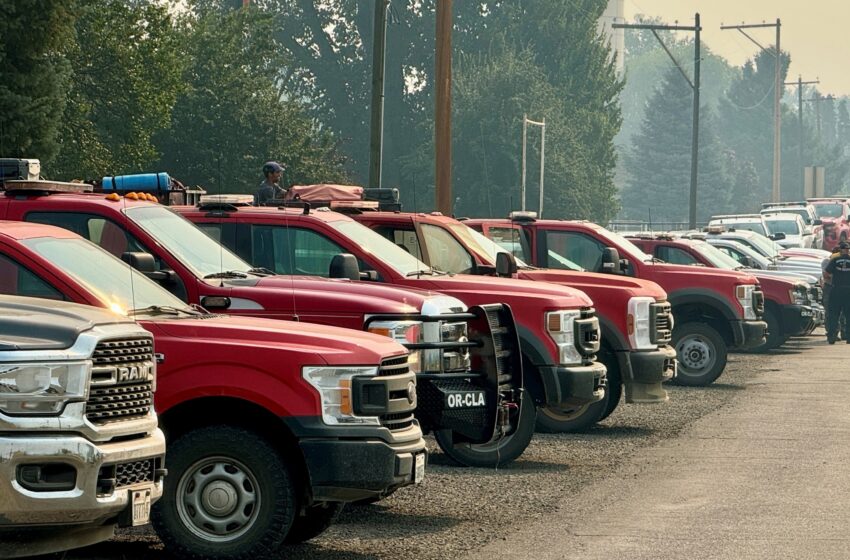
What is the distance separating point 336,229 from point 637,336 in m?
4.00

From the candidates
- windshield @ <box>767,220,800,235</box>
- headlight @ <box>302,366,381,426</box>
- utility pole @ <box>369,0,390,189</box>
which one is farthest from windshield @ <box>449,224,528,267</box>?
windshield @ <box>767,220,800,235</box>

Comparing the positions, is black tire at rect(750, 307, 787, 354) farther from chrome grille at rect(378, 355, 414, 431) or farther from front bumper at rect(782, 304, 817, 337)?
chrome grille at rect(378, 355, 414, 431)

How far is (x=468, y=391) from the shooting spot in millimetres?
11078

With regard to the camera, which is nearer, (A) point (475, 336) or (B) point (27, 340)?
(B) point (27, 340)

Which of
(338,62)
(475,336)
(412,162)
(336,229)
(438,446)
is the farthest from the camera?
(338,62)

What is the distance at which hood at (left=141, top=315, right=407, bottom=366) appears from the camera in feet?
29.4

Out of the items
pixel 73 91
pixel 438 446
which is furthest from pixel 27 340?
pixel 73 91

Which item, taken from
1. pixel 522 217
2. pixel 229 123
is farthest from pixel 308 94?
pixel 522 217

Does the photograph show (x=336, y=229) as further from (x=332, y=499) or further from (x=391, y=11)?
(x=391, y=11)

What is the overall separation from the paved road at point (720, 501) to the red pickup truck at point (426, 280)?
860 mm

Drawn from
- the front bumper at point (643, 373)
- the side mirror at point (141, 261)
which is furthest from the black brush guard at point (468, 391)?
the front bumper at point (643, 373)

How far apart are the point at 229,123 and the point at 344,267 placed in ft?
108

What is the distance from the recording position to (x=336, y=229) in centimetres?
1344

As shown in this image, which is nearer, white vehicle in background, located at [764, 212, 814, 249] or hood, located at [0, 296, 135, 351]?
hood, located at [0, 296, 135, 351]
